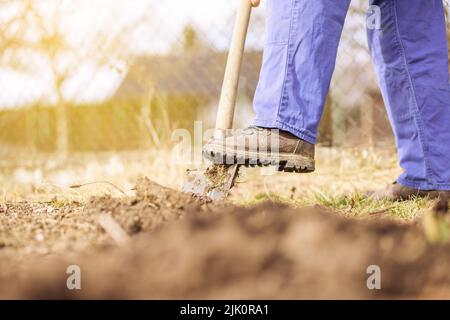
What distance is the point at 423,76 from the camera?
2406mm

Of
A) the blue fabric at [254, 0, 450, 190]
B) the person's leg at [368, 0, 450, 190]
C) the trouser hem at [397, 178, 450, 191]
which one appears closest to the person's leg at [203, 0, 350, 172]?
the blue fabric at [254, 0, 450, 190]

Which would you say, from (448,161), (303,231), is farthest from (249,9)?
(303,231)

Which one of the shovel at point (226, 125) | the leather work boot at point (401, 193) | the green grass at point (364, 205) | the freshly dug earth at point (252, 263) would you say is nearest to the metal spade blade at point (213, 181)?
the shovel at point (226, 125)

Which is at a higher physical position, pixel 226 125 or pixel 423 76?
pixel 423 76

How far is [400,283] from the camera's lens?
2.92 ft

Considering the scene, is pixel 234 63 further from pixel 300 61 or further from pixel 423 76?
pixel 423 76

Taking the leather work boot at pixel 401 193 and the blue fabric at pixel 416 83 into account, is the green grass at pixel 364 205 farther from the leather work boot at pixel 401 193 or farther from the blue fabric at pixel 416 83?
the blue fabric at pixel 416 83

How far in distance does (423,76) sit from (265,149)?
950 mm

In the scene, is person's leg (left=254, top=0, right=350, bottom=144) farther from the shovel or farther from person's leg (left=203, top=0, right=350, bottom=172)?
the shovel

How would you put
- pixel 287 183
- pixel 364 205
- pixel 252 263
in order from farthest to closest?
pixel 287 183 < pixel 364 205 < pixel 252 263

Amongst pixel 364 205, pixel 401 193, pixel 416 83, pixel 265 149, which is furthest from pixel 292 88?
pixel 401 193

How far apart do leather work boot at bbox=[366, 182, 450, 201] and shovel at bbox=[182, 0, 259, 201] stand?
2.45 ft

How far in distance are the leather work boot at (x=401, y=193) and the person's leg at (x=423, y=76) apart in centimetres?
3

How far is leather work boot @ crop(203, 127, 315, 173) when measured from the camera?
1.96m
